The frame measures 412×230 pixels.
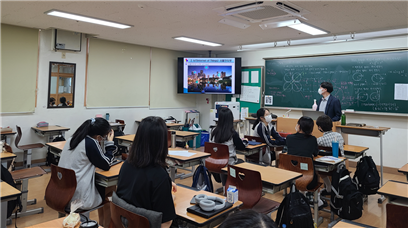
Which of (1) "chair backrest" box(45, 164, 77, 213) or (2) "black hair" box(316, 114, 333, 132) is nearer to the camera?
(1) "chair backrest" box(45, 164, 77, 213)

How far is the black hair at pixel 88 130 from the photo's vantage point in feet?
8.16

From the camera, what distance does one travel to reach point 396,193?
2.07m

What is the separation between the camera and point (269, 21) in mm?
4043

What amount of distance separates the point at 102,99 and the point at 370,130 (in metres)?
5.20

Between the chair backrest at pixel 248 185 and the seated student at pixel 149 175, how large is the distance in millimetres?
916

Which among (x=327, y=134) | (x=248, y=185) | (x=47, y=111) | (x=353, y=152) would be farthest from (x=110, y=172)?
(x=47, y=111)

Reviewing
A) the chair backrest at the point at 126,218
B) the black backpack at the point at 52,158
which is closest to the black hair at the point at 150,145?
the chair backrest at the point at 126,218

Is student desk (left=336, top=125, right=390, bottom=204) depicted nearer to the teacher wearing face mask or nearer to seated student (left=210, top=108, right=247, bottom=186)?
the teacher wearing face mask

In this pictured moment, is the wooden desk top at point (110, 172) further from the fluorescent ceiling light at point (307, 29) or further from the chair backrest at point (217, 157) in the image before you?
the fluorescent ceiling light at point (307, 29)

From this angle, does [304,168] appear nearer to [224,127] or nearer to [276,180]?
[276,180]

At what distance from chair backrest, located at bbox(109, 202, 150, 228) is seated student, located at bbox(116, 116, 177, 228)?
94mm

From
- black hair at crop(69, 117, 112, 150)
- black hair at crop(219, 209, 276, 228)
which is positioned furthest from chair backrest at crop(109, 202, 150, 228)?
black hair at crop(69, 117, 112, 150)

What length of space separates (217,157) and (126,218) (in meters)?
2.12

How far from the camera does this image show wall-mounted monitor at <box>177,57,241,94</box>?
285 inches
